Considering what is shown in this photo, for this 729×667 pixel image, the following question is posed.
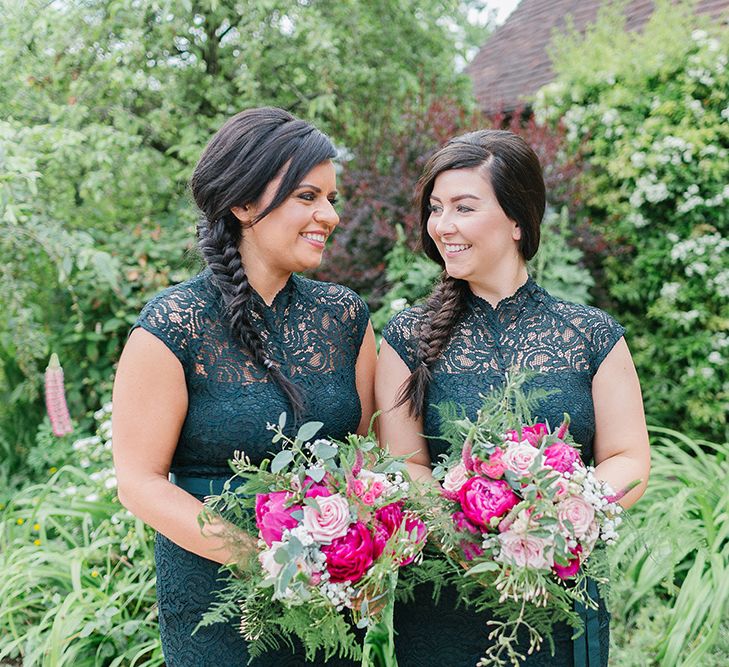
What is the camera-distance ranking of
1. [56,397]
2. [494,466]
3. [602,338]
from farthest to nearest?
[56,397]
[602,338]
[494,466]

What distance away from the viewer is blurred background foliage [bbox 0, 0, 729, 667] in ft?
17.1

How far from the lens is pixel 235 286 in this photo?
2.33m

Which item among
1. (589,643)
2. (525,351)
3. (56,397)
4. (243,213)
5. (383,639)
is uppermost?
(243,213)

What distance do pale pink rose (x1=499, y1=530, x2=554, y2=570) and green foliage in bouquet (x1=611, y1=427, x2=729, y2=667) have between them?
1373 millimetres

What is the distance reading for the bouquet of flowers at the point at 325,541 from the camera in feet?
5.80

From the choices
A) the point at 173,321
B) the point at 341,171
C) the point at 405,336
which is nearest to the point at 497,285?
the point at 405,336

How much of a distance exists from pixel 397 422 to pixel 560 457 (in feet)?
2.39

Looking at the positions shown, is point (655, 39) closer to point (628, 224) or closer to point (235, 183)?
point (628, 224)

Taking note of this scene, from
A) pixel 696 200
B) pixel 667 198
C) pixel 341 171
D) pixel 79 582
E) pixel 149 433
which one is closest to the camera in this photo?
pixel 149 433

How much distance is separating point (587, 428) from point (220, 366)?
3.80 feet

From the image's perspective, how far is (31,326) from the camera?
4.80 metres

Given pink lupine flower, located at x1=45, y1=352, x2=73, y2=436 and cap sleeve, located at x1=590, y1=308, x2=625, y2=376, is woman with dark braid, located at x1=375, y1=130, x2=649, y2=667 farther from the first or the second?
pink lupine flower, located at x1=45, y1=352, x2=73, y2=436

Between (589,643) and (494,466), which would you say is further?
(589,643)

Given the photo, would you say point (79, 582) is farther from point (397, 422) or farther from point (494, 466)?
point (494, 466)
